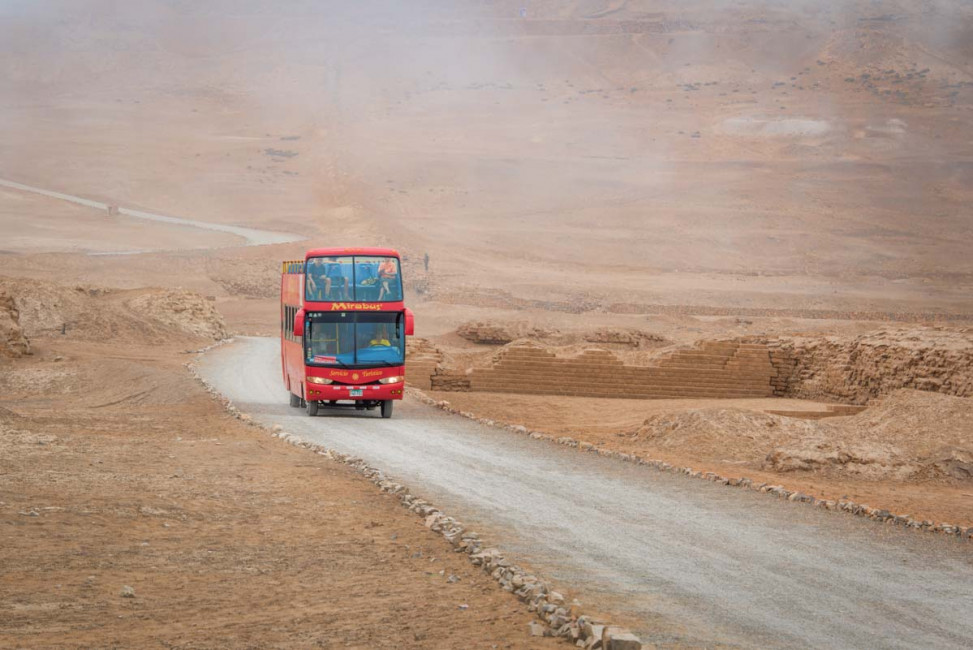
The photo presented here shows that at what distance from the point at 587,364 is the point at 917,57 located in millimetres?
124833

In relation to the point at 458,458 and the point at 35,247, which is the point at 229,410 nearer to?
the point at 458,458

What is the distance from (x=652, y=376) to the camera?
29.8m

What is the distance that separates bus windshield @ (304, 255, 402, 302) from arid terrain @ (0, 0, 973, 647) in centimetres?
315

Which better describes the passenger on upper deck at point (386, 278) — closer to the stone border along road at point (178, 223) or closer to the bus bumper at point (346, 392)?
the bus bumper at point (346, 392)

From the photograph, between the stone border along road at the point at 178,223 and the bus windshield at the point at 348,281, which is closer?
the bus windshield at the point at 348,281

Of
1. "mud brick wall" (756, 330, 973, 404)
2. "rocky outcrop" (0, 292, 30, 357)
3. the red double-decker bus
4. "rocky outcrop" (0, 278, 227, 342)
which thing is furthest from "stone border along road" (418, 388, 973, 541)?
"rocky outcrop" (0, 278, 227, 342)

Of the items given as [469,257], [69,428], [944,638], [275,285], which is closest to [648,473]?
[944,638]

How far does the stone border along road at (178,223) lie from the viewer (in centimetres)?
7362

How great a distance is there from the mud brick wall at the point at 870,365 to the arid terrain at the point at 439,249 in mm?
95

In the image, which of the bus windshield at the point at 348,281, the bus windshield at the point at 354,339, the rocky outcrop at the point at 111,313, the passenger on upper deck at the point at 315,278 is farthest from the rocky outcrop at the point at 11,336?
the bus windshield at the point at 354,339

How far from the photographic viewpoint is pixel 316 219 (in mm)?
82750

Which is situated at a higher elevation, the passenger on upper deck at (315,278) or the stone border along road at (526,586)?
the passenger on upper deck at (315,278)

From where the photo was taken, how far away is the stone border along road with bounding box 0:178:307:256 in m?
73.6

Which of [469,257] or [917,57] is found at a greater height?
[917,57]
